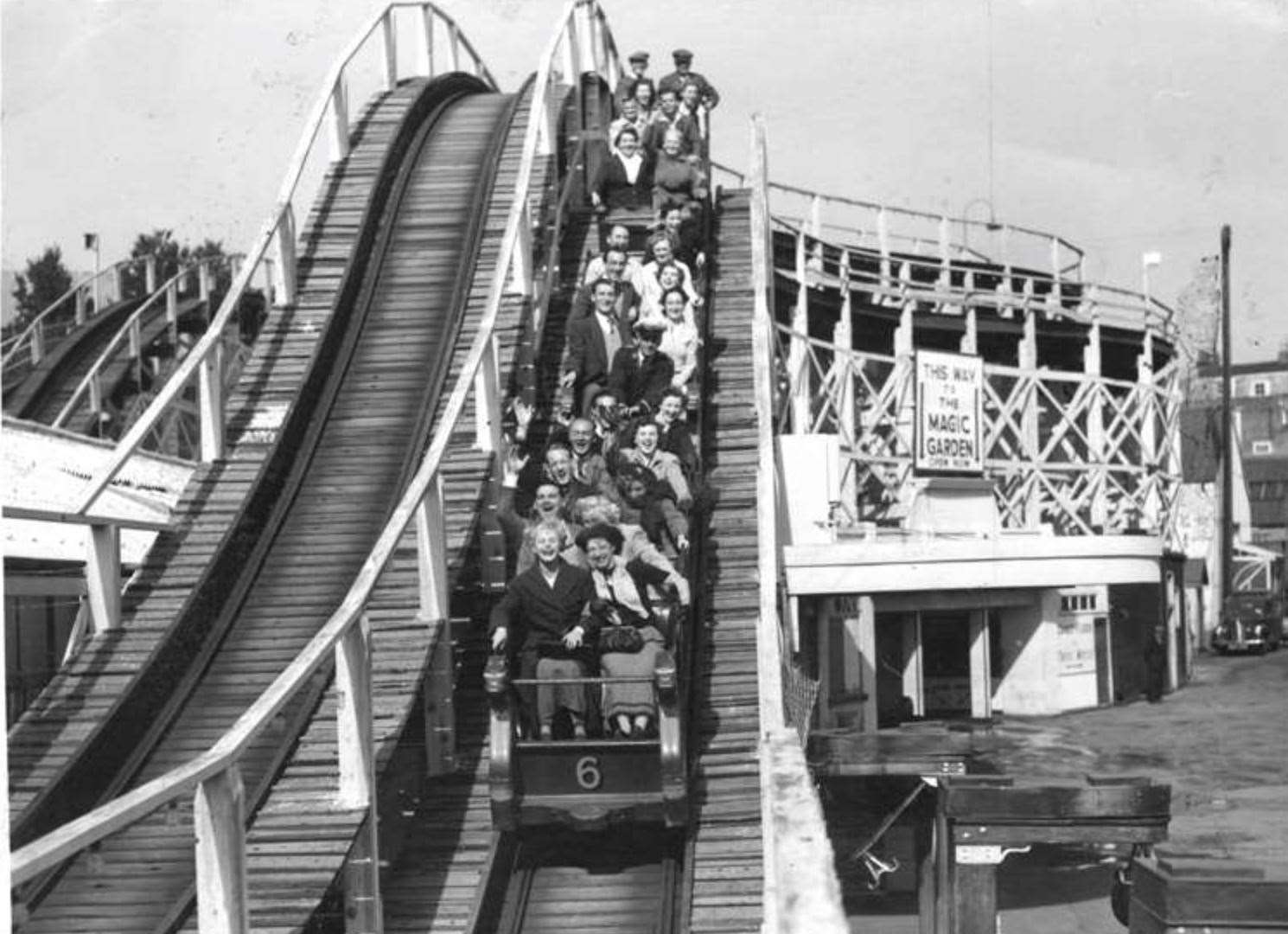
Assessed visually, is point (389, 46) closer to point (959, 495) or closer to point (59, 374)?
point (59, 374)

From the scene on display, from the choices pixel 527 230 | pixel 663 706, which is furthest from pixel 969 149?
pixel 663 706

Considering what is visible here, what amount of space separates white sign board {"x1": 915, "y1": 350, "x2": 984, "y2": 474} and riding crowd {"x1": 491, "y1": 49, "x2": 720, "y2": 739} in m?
10.1

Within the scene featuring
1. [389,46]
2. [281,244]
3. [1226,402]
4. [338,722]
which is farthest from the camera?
[1226,402]

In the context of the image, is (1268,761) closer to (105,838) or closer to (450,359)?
(450,359)

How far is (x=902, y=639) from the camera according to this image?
23047 millimetres

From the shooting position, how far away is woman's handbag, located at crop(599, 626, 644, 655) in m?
8.76

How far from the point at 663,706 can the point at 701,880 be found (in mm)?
784

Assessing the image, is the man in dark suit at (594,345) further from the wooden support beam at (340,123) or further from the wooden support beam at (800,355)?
the wooden support beam at (800,355)

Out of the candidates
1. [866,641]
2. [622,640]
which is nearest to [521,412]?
[622,640]

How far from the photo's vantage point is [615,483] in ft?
35.4

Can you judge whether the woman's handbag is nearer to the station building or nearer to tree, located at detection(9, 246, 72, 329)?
the station building

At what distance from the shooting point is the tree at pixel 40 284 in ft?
185

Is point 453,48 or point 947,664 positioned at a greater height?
point 453,48

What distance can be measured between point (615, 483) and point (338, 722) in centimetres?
311
